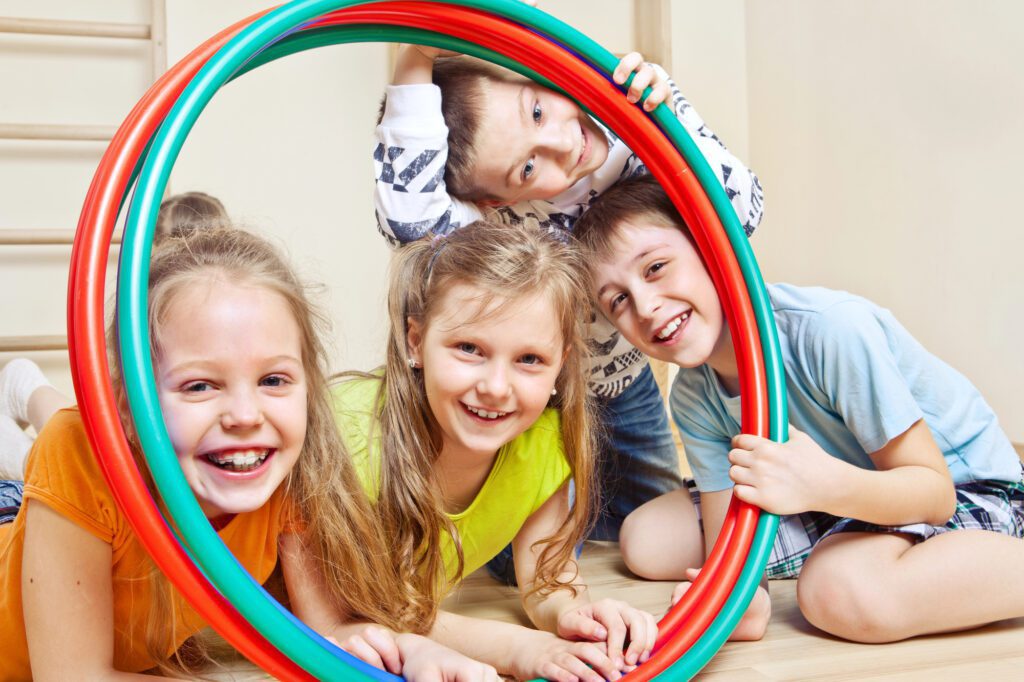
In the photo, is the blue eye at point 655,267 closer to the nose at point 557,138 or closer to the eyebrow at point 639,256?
the eyebrow at point 639,256

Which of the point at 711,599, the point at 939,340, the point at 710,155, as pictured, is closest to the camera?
the point at 711,599

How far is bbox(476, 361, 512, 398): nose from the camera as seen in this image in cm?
113

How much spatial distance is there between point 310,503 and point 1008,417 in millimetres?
1786

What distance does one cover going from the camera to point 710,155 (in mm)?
1464

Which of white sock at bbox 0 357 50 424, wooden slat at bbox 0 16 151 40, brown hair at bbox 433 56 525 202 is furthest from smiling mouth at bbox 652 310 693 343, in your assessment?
wooden slat at bbox 0 16 151 40

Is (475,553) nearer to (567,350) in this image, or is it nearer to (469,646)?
(469,646)

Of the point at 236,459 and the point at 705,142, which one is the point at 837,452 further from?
the point at 236,459

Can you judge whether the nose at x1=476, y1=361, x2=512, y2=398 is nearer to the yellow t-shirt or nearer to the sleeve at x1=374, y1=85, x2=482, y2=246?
the yellow t-shirt

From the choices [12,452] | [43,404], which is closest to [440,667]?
[12,452]

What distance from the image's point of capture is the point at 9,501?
4.44 feet

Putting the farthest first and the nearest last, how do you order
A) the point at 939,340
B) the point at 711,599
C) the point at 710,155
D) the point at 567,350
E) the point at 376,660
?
the point at 939,340 < the point at 710,155 < the point at 567,350 < the point at 711,599 < the point at 376,660

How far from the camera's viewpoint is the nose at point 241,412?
3.10 ft

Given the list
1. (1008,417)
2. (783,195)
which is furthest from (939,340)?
(783,195)

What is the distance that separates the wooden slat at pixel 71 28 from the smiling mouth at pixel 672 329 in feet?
6.28
